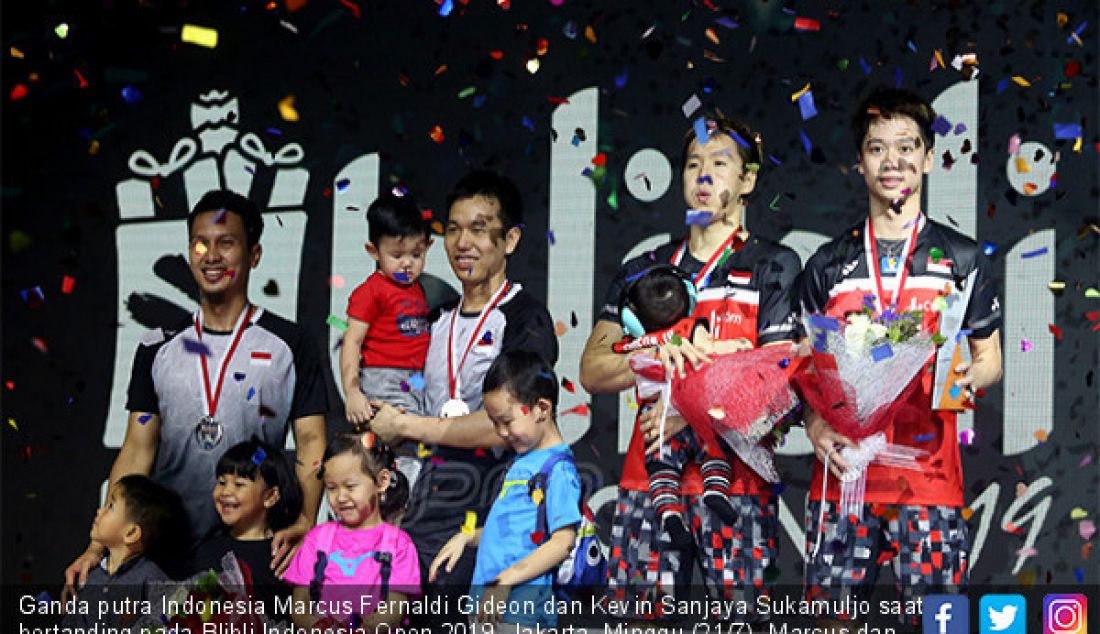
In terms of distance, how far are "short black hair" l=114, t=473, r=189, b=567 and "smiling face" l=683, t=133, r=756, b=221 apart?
1.71m

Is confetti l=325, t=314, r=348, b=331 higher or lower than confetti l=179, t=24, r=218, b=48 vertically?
lower

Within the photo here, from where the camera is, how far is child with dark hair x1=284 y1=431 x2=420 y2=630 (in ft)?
13.0

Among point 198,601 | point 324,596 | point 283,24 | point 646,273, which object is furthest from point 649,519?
point 283,24

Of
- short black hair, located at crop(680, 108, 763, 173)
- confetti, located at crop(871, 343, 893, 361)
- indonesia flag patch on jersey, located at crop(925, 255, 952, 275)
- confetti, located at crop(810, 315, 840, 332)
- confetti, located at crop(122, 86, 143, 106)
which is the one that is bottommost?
confetti, located at crop(871, 343, 893, 361)

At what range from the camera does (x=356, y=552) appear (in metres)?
3.99

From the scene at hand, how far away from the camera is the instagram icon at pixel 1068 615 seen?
13.5 ft

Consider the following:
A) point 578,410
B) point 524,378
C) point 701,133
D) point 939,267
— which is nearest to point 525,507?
point 524,378

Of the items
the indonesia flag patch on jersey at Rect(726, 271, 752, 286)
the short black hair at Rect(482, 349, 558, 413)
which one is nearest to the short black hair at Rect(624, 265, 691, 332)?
the indonesia flag patch on jersey at Rect(726, 271, 752, 286)

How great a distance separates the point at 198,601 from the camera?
4.20 metres

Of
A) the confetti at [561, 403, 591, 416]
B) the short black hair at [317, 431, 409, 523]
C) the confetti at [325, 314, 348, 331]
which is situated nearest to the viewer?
the short black hair at [317, 431, 409, 523]

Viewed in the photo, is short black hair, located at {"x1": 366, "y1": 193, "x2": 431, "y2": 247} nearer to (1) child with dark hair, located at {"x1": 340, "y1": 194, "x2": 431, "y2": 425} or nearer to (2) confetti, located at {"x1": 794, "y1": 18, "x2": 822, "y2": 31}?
(1) child with dark hair, located at {"x1": 340, "y1": 194, "x2": 431, "y2": 425}

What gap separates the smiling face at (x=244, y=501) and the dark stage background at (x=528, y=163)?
22.3 inches

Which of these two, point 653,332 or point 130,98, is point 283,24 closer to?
point 130,98

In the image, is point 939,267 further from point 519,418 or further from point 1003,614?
point 519,418
